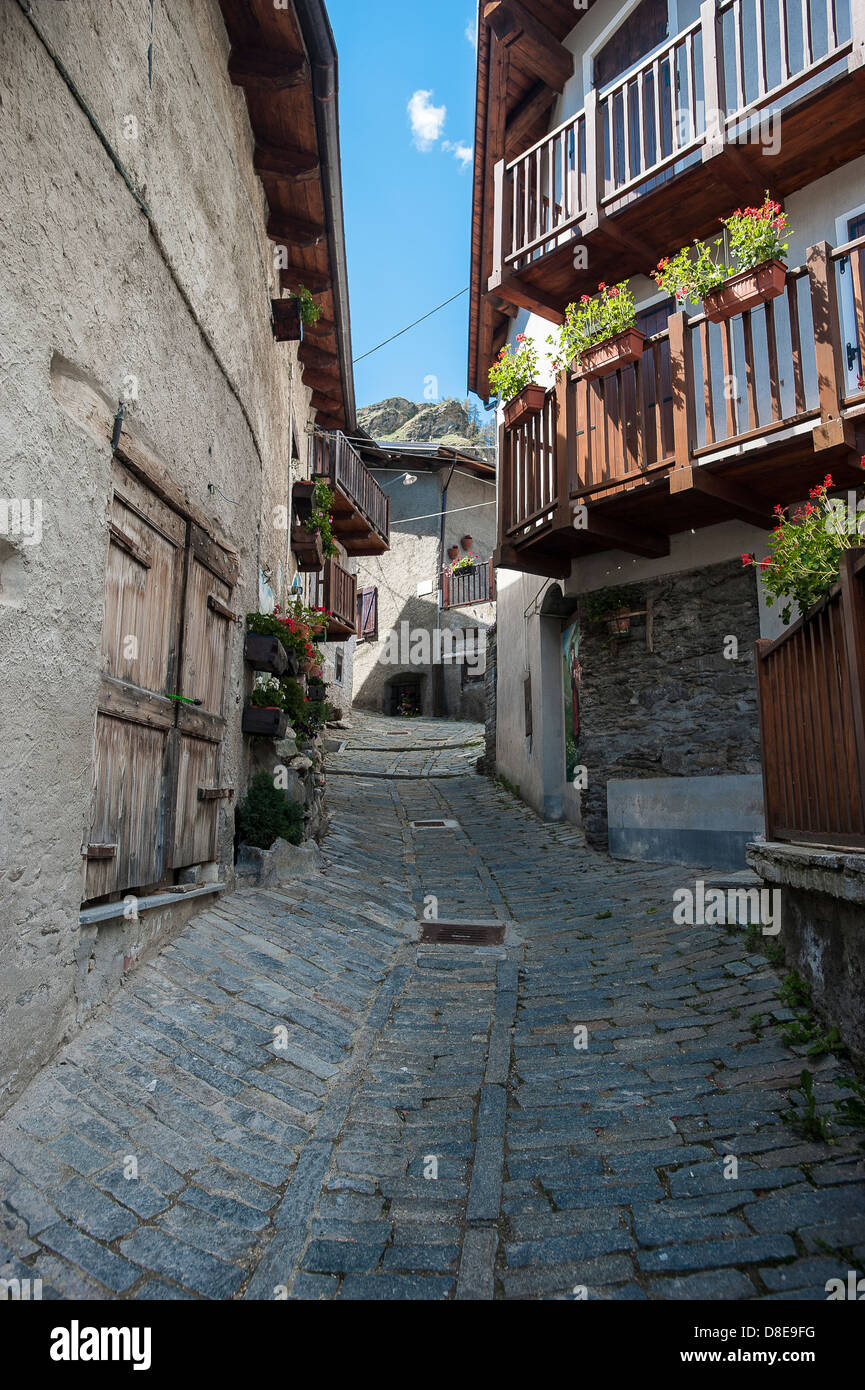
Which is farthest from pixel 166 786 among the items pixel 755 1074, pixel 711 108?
pixel 711 108

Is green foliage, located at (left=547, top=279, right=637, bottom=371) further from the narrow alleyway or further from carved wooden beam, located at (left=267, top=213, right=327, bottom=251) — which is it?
the narrow alleyway

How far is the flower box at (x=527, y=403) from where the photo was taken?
935 cm

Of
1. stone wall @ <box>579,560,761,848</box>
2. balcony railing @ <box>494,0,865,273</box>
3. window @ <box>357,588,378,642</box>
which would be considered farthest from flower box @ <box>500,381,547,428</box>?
window @ <box>357,588,378,642</box>

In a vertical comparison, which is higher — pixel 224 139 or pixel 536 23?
pixel 536 23

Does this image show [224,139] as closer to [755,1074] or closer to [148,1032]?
[148,1032]

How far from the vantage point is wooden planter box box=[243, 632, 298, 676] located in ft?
22.1

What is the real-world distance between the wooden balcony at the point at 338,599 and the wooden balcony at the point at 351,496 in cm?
109

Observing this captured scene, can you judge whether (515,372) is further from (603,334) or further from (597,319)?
(603,334)

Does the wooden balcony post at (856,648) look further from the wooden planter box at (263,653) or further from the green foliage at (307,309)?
the green foliage at (307,309)

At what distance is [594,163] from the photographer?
916 centimetres

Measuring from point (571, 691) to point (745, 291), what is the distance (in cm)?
499

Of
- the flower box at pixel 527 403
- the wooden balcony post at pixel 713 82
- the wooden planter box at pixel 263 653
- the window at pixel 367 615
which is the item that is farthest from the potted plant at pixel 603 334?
the window at pixel 367 615
